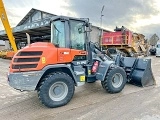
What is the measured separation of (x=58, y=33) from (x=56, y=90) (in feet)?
5.34

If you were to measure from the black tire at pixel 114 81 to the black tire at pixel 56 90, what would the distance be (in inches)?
52.3

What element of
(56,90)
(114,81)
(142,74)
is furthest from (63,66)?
(142,74)

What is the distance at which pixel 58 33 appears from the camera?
536 centimetres

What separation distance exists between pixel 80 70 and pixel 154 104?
2.22 meters

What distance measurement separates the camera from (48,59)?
187 inches

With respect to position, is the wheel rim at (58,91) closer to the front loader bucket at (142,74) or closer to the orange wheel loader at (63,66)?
the orange wheel loader at (63,66)

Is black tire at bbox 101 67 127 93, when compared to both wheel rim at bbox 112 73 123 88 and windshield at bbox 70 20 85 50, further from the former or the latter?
windshield at bbox 70 20 85 50

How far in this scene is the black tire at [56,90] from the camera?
4.62 m

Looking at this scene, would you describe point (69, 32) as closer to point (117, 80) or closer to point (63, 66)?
point (63, 66)

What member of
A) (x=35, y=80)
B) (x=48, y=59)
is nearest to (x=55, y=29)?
(x=48, y=59)

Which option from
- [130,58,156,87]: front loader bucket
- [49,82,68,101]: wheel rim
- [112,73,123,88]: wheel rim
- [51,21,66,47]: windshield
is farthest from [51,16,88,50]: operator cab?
[130,58,156,87]: front loader bucket

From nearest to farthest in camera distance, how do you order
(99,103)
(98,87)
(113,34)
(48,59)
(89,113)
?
(89,113) < (48,59) < (99,103) < (98,87) < (113,34)

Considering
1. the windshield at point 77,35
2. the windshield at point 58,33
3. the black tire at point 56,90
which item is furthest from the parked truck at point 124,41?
the black tire at point 56,90

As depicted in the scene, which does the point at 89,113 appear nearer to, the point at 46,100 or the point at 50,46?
the point at 46,100
